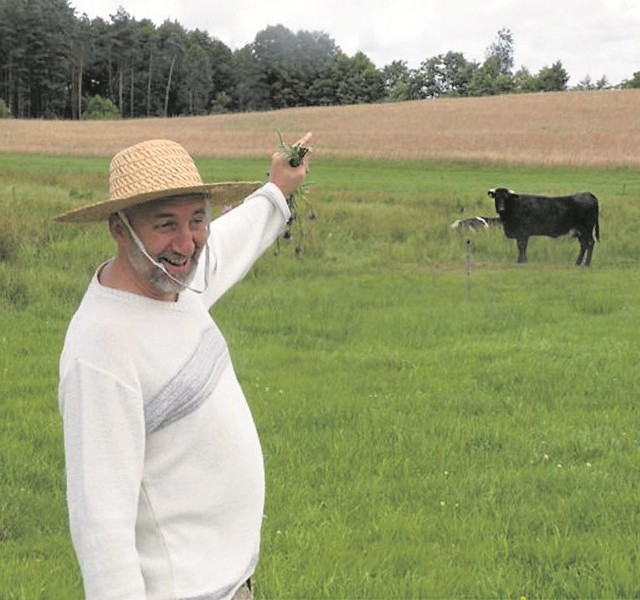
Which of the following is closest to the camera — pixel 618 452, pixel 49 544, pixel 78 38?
pixel 49 544

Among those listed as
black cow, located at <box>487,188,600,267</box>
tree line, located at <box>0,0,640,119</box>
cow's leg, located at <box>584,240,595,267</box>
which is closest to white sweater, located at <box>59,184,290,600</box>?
cow's leg, located at <box>584,240,595,267</box>

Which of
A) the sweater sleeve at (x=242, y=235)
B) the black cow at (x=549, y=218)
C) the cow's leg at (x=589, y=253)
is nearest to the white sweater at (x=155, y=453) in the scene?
the sweater sleeve at (x=242, y=235)

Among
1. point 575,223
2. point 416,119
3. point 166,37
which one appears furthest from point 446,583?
point 166,37

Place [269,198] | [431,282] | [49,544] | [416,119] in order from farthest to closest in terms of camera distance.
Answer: [416,119] → [431,282] → [49,544] → [269,198]

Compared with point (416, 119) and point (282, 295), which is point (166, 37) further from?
point (282, 295)

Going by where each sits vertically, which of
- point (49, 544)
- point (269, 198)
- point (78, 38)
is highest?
point (78, 38)

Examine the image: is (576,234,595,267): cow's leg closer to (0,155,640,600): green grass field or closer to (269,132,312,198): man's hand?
(0,155,640,600): green grass field

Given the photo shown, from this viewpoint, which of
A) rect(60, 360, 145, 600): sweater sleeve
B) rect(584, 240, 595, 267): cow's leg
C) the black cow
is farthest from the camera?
the black cow

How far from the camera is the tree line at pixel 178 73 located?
320 feet

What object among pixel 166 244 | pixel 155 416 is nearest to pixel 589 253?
pixel 166 244

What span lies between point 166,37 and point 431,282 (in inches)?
4303

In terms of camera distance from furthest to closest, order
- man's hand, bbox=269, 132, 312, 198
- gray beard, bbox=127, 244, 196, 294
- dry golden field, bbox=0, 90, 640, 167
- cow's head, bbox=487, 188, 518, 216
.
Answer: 1. dry golden field, bbox=0, 90, 640, 167
2. cow's head, bbox=487, 188, 518, 216
3. man's hand, bbox=269, 132, 312, 198
4. gray beard, bbox=127, 244, 196, 294

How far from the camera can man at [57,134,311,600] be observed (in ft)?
6.92

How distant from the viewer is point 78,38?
103 meters
